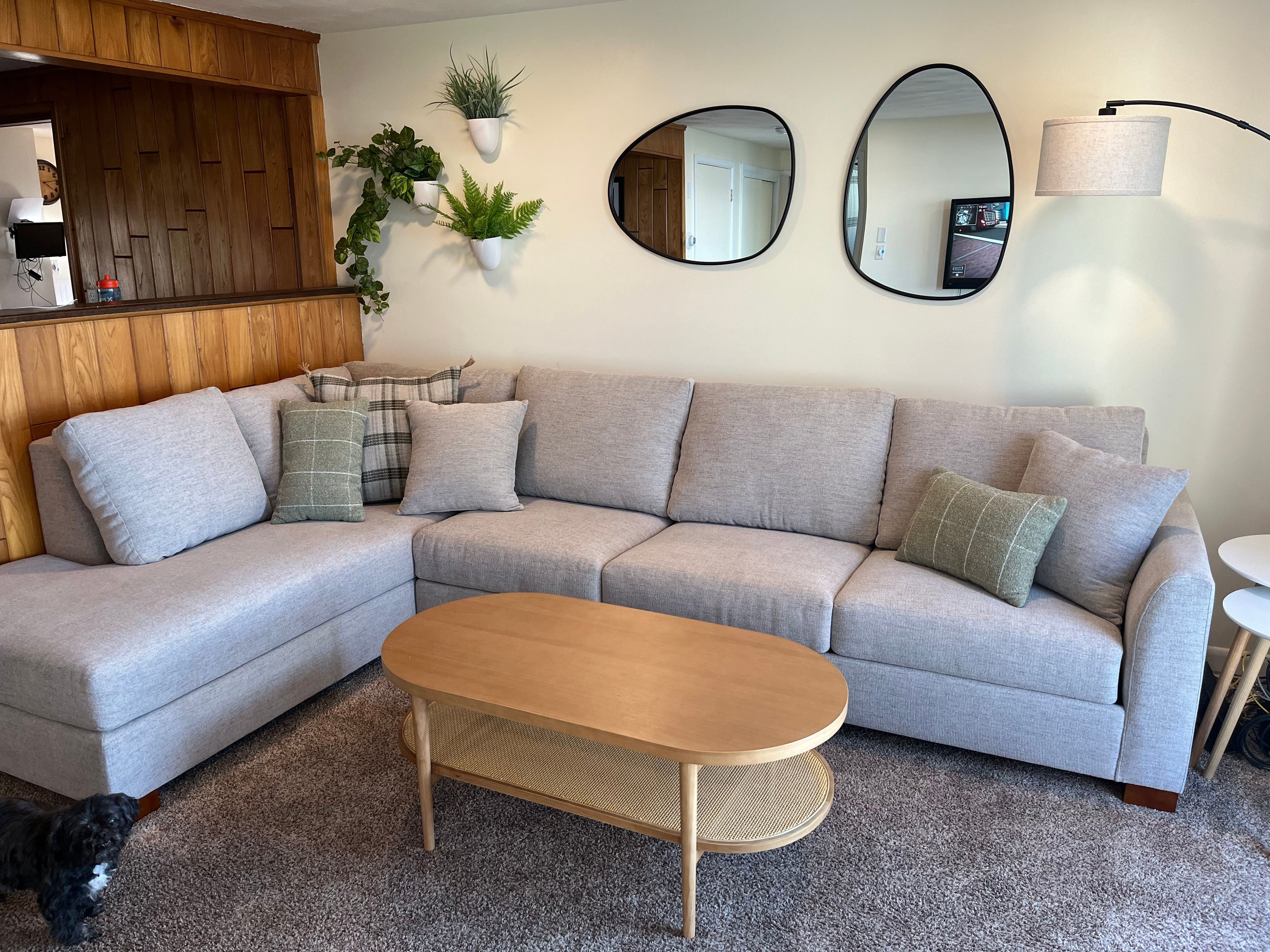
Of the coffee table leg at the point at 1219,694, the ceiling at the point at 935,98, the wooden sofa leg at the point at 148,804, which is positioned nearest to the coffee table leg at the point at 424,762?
the wooden sofa leg at the point at 148,804

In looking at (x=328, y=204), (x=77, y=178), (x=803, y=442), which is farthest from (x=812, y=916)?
(x=77, y=178)

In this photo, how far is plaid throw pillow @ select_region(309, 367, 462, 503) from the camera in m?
3.32

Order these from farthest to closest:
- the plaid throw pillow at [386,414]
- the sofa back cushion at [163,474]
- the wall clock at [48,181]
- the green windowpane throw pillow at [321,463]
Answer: the wall clock at [48,181] < the plaid throw pillow at [386,414] < the green windowpane throw pillow at [321,463] < the sofa back cushion at [163,474]

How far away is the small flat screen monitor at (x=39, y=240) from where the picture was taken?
525cm

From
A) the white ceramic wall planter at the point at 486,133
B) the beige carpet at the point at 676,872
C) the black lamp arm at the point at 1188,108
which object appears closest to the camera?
the beige carpet at the point at 676,872

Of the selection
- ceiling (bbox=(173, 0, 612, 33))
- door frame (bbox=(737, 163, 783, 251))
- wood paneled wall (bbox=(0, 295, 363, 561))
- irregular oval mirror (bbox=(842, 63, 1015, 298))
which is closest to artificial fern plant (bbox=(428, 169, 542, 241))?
ceiling (bbox=(173, 0, 612, 33))

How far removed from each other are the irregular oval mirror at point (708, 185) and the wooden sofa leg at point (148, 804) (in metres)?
2.50

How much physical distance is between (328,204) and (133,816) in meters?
3.05

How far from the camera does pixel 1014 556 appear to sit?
2398mm

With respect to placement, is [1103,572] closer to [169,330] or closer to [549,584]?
[549,584]

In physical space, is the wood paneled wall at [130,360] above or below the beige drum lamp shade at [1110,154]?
below

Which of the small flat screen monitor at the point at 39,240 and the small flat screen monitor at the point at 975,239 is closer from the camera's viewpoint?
the small flat screen monitor at the point at 975,239

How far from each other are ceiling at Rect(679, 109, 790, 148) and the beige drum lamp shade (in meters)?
1.02

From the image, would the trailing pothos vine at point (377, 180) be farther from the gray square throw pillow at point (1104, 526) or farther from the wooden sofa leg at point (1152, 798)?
→ the wooden sofa leg at point (1152, 798)
